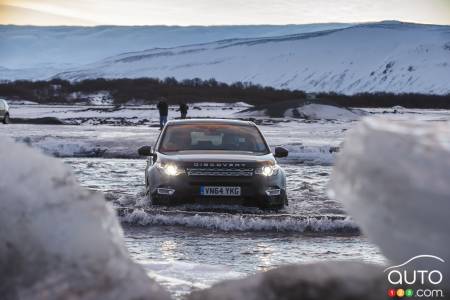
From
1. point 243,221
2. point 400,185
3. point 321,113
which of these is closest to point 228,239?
point 243,221

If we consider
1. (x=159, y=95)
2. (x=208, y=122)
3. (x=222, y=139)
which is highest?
(x=208, y=122)

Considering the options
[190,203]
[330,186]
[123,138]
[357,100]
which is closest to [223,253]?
[190,203]

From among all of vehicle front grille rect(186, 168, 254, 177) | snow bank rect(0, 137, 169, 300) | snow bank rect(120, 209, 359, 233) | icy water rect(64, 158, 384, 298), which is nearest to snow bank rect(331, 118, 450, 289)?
snow bank rect(0, 137, 169, 300)

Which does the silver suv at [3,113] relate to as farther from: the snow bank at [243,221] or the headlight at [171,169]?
the snow bank at [243,221]

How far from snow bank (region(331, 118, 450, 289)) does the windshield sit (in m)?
8.54

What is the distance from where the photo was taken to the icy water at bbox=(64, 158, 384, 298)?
6.06 metres

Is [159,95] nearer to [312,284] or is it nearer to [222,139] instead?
[222,139]

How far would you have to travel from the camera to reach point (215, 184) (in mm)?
10141

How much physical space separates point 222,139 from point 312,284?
29.0 ft

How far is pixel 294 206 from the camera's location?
11492 mm

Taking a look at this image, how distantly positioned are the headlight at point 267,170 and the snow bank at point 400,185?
7.73 metres

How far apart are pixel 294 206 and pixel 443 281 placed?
29.5 ft

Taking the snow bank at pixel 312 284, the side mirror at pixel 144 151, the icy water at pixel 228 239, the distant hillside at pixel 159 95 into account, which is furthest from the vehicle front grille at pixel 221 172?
the distant hillside at pixel 159 95

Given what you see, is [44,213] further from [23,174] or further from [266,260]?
[266,260]
